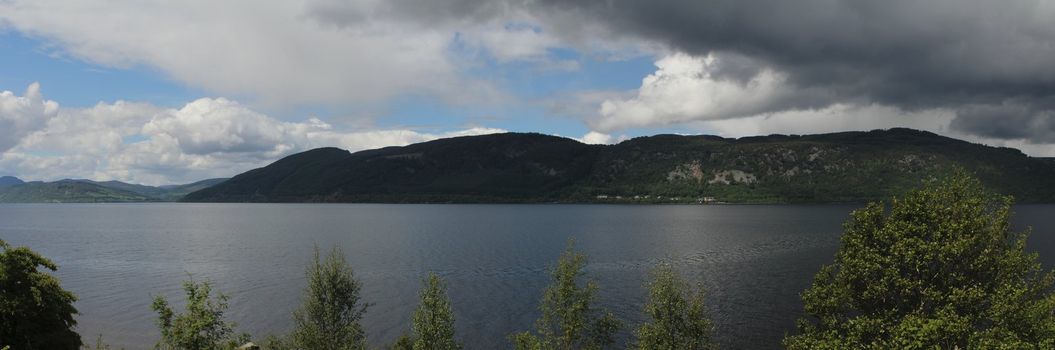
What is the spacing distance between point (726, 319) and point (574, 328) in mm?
38783

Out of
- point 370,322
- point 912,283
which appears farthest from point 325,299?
point 912,283

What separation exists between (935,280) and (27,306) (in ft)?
225

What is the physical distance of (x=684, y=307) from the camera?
2005 inches

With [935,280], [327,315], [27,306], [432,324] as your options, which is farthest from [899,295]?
[27,306]

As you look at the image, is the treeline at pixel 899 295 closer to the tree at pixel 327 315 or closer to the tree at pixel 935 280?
the tree at pixel 935 280

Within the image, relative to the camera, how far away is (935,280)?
141ft

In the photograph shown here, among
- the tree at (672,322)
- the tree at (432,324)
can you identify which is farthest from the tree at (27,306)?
the tree at (672,322)

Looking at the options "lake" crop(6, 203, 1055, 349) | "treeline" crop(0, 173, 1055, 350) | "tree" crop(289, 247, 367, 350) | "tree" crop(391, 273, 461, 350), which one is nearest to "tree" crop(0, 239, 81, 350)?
"treeline" crop(0, 173, 1055, 350)

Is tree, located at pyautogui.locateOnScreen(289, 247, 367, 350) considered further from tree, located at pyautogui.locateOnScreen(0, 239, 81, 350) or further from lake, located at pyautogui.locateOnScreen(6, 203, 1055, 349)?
tree, located at pyautogui.locateOnScreen(0, 239, 81, 350)

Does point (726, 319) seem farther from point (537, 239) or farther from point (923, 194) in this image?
point (537, 239)

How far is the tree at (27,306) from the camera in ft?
129

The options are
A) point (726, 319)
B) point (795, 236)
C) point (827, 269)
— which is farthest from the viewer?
point (795, 236)

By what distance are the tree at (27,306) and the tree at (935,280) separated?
57400mm

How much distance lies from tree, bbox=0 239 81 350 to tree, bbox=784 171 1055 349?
57400 millimetres
